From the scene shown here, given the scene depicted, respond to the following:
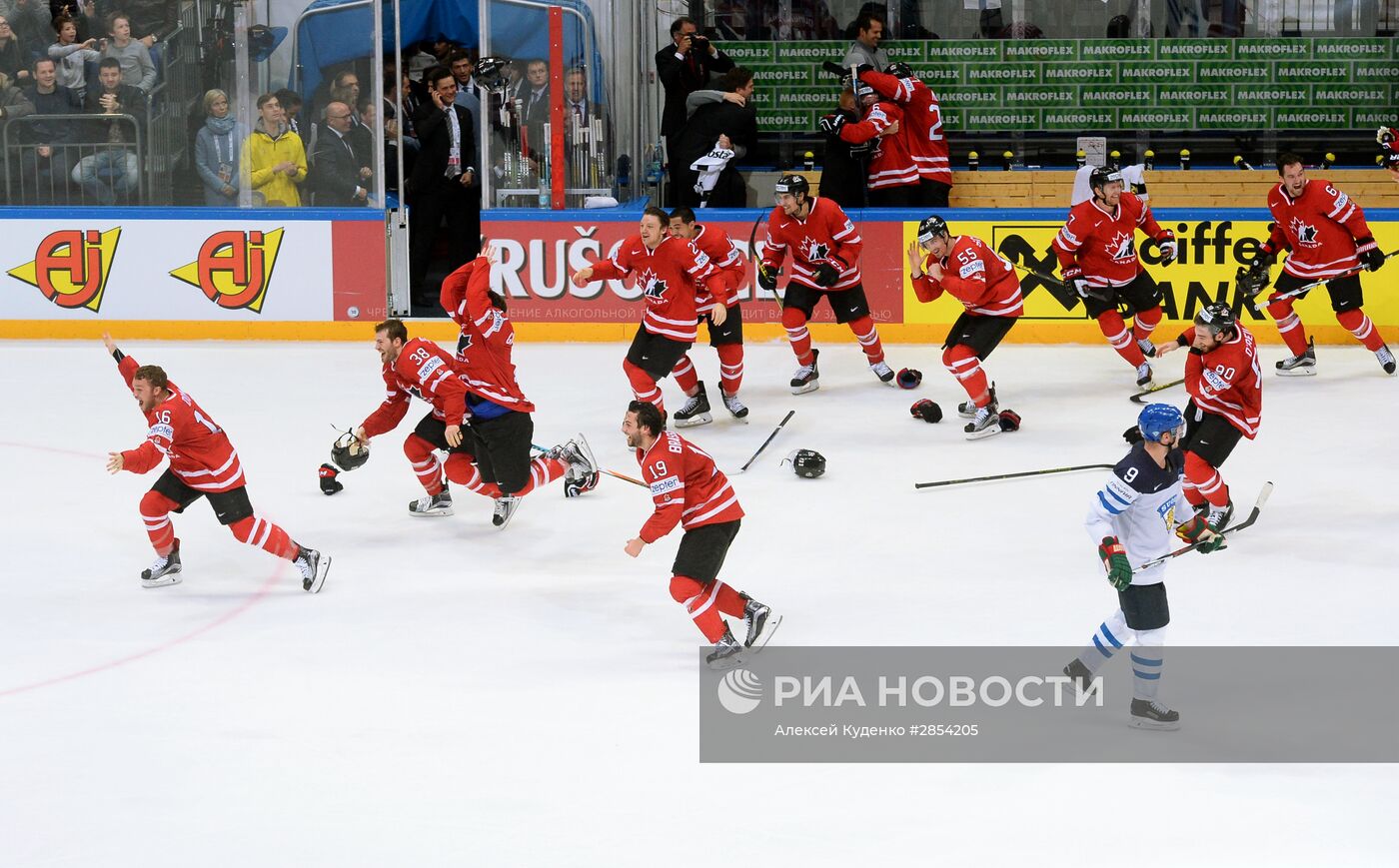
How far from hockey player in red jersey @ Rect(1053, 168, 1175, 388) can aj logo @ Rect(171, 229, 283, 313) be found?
18.7 ft

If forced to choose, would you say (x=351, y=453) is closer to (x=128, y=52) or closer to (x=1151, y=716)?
(x=1151, y=716)

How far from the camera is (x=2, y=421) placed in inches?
387

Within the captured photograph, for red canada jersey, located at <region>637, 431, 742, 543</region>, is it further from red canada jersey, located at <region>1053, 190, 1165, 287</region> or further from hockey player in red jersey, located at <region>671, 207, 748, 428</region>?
red canada jersey, located at <region>1053, 190, 1165, 287</region>

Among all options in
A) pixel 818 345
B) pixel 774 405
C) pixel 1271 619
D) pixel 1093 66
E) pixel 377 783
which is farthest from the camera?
pixel 1093 66

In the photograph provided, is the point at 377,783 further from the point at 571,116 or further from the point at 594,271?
the point at 571,116

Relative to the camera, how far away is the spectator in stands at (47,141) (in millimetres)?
12320

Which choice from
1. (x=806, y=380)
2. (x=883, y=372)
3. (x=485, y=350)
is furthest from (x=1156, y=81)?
(x=485, y=350)

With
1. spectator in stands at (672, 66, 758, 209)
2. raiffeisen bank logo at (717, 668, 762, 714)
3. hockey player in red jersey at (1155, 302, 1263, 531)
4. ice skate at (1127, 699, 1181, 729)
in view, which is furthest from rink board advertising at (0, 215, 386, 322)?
ice skate at (1127, 699, 1181, 729)

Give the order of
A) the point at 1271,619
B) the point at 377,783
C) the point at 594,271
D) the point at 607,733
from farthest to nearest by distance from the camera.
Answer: the point at 594,271 < the point at 1271,619 < the point at 607,733 < the point at 377,783

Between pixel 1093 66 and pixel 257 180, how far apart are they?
684cm

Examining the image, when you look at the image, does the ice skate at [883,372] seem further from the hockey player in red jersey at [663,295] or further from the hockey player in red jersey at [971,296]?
the hockey player in red jersey at [663,295]

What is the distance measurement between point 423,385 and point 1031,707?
3150 mm

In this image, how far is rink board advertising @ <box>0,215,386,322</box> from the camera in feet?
40.2

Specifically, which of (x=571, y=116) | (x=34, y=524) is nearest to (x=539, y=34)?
(x=571, y=116)
